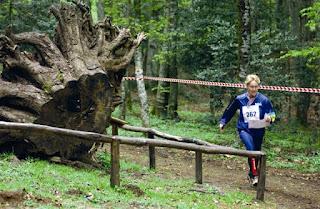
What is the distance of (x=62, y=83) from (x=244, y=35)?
7.28 meters

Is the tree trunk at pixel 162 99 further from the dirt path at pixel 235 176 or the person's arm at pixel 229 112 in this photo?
the person's arm at pixel 229 112

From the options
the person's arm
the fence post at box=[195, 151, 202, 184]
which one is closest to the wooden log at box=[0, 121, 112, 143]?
the fence post at box=[195, 151, 202, 184]

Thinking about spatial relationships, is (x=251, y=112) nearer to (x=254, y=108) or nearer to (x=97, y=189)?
(x=254, y=108)

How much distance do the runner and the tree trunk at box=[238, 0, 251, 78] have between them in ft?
17.8

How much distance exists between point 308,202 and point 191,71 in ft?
40.4

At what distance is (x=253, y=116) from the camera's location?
963cm

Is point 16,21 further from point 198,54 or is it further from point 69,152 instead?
point 69,152

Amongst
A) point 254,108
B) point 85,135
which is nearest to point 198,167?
point 254,108

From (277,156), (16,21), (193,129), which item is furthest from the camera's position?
(193,129)

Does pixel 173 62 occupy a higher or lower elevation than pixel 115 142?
higher

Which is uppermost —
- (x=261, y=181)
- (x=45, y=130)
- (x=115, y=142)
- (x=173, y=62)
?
(x=173, y=62)

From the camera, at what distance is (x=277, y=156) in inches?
579

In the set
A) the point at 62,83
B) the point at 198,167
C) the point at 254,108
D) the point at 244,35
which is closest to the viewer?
the point at 62,83

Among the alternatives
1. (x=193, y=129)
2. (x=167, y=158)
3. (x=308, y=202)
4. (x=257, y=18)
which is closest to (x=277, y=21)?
(x=257, y=18)
